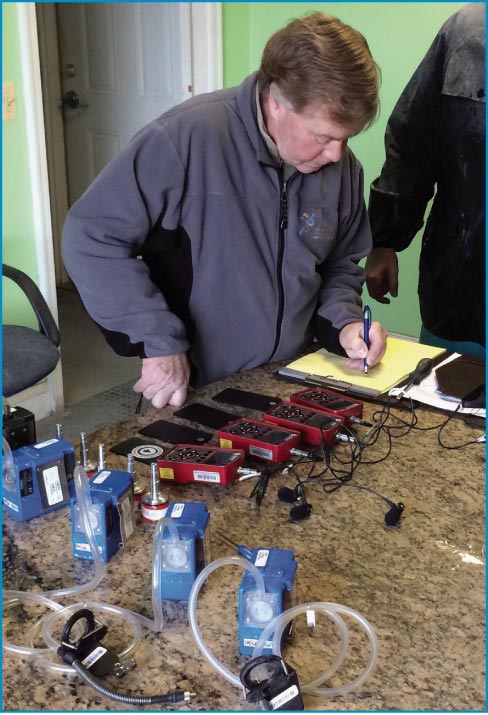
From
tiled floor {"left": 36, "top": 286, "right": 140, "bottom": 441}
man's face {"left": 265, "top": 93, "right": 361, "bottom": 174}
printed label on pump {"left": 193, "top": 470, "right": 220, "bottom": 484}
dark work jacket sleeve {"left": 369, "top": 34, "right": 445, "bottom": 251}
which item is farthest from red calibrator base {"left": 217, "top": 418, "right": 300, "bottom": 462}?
tiled floor {"left": 36, "top": 286, "right": 140, "bottom": 441}

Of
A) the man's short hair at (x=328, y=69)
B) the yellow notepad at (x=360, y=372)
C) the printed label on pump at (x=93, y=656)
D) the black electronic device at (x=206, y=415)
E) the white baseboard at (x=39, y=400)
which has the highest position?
the man's short hair at (x=328, y=69)

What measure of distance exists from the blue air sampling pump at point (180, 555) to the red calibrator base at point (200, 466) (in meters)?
0.23

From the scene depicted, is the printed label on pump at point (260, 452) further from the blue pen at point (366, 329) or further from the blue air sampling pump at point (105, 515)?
the blue pen at point (366, 329)

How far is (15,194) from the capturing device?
9.93 feet

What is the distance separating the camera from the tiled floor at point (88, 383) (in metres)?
3.23

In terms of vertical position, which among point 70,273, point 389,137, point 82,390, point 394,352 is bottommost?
point 82,390

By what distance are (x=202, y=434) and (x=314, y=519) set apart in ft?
1.00

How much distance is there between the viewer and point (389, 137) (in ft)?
7.11

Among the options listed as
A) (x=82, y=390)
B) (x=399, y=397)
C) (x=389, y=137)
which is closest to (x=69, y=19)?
(x=82, y=390)

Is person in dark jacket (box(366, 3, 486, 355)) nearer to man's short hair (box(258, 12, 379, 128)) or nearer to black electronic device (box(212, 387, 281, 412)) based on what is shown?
man's short hair (box(258, 12, 379, 128))

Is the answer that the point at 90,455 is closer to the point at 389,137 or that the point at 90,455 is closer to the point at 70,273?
the point at 70,273

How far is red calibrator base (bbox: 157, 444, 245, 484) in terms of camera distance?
1.18 m

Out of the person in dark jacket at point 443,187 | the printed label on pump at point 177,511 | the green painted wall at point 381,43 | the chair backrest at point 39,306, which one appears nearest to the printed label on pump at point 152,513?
the printed label on pump at point 177,511

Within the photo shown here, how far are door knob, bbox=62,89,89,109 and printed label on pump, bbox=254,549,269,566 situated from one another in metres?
4.06
